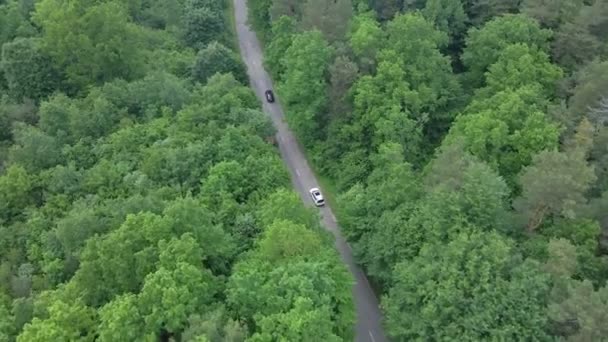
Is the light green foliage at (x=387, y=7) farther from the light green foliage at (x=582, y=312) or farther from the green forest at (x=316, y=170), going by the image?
the light green foliage at (x=582, y=312)

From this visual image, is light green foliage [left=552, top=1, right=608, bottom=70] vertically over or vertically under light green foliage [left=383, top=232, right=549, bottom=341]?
over

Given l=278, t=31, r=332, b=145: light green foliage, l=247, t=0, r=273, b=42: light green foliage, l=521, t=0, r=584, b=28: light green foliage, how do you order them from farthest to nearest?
l=247, t=0, r=273, b=42: light green foliage → l=521, t=0, r=584, b=28: light green foliage → l=278, t=31, r=332, b=145: light green foliage

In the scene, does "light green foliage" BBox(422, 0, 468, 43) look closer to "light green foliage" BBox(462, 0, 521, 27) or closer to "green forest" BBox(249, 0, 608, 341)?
"green forest" BBox(249, 0, 608, 341)

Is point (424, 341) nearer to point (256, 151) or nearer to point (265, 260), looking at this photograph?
point (265, 260)

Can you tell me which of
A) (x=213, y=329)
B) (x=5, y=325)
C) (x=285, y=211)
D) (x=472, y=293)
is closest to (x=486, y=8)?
(x=285, y=211)

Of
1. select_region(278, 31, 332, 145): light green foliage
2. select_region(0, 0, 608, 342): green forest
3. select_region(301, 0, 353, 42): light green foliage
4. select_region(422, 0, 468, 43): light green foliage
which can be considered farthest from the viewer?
select_region(422, 0, 468, 43): light green foliage

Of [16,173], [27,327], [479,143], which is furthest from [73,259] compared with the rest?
[479,143]

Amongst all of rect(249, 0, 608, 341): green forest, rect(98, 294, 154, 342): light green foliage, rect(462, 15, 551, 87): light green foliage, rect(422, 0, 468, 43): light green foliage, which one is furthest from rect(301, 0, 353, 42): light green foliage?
rect(98, 294, 154, 342): light green foliage
